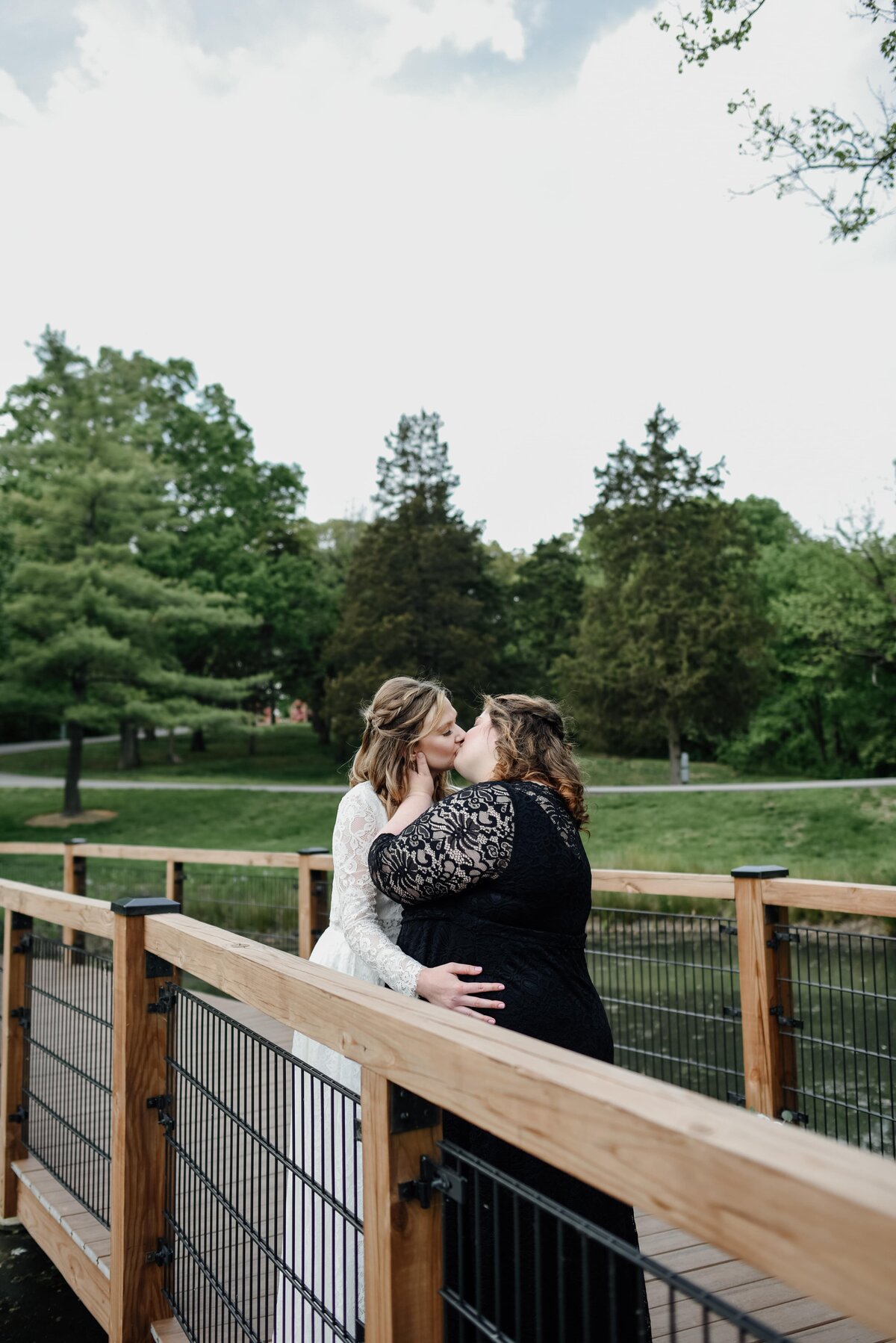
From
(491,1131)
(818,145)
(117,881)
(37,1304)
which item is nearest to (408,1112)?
(491,1131)

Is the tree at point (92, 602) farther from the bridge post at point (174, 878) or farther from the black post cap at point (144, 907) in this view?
the black post cap at point (144, 907)

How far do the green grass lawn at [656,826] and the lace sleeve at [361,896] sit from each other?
513 inches

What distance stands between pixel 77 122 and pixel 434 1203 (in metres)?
17.6

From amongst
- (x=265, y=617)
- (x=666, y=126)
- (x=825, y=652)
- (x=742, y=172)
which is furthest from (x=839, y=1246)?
(x=265, y=617)

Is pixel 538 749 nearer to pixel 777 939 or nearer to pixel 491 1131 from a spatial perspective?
pixel 491 1131

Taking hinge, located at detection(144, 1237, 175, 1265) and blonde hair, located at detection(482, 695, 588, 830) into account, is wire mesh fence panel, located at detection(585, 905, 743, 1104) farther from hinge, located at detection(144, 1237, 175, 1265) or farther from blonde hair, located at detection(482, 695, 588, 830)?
hinge, located at detection(144, 1237, 175, 1265)

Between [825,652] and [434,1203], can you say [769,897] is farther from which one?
[825,652]

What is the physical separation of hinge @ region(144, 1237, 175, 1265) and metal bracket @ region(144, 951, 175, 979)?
687 mm

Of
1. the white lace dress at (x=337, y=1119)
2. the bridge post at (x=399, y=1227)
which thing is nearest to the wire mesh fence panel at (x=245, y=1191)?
the white lace dress at (x=337, y=1119)

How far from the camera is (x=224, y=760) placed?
3719 cm

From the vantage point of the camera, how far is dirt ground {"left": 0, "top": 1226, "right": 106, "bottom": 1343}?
3.31 meters

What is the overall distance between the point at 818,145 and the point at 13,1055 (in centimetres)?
1131

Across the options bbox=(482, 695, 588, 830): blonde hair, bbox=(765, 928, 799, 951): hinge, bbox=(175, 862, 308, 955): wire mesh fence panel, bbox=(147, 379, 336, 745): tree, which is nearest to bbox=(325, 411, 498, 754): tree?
bbox=(147, 379, 336, 745): tree

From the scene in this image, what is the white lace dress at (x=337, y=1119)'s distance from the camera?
227cm
